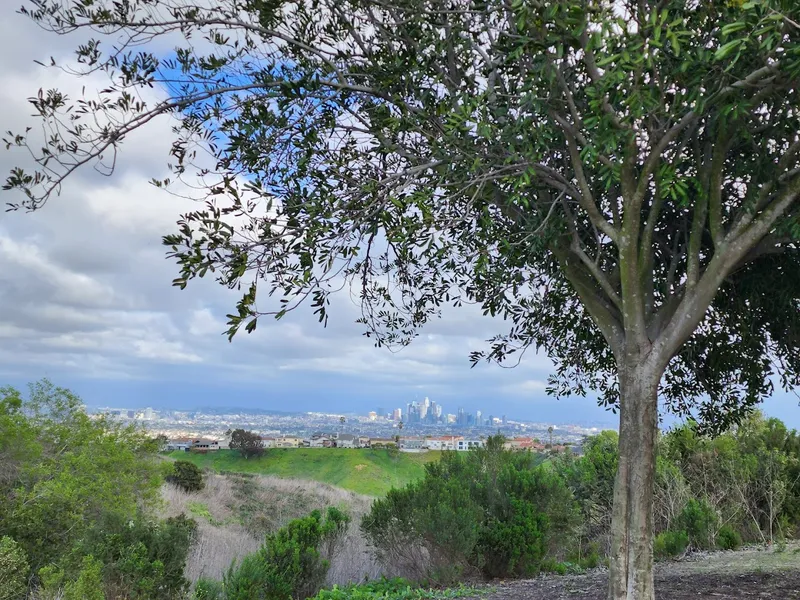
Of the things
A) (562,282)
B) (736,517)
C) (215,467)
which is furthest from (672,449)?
(215,467)

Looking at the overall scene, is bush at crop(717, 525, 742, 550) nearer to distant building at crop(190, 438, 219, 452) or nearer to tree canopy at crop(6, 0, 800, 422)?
tree canopy at crop(6, 0, 800, 422)

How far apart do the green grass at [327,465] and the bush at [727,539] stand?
64.5 ft

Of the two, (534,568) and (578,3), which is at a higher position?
(578,3)

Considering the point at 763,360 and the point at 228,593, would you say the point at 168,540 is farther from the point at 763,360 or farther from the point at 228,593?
the point at 763,360

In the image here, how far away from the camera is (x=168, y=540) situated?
26.1 ft

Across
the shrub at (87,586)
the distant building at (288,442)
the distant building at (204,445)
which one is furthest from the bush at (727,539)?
the distant building at (288,442)

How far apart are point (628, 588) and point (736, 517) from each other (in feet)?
31.2

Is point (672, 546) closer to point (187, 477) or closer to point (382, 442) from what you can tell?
point (187, 477)

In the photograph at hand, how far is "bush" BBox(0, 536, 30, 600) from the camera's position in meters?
8.67

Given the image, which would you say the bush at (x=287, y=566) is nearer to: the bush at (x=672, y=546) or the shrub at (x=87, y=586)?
the shrub at (x=87, y=586)

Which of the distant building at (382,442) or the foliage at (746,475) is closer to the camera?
the foliage at (746,475)

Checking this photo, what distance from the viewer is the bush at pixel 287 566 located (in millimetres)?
7281

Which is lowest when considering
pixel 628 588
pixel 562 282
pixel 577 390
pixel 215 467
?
pixel 215 467

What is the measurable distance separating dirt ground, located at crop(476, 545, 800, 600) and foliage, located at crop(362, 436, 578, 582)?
2.05ft
